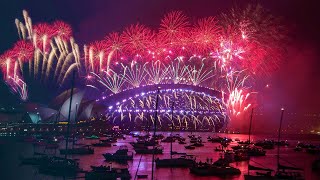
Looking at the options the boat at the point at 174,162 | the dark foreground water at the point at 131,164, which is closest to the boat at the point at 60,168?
the dark foreground water at the point at 131,164

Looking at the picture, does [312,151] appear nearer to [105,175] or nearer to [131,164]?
[131,164]

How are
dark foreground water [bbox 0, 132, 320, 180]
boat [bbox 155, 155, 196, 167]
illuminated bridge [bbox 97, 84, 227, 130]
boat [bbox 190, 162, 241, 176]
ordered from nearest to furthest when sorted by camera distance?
dark foreground water [bbox 0, 132, 320, 180] → boat [bbox 190, 162, 241, 176] → boat [bbox 155, 155, 196, 167] → illuminated bridge [bbox 97, 84, 227, 130]

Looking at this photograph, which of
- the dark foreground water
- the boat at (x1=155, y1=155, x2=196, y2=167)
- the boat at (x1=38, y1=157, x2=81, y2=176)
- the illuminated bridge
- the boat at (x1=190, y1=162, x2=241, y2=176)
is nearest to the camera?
the boat at (x1=38, y1=157, x2=81, y2=176)

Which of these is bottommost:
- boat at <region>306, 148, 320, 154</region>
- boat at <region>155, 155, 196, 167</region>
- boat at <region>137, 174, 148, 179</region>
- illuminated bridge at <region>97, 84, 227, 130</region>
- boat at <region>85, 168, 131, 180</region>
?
boat at <region>137, 174, 148, 179</region>

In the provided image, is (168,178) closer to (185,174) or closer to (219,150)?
(185,174)

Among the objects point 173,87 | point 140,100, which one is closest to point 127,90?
point 140,100

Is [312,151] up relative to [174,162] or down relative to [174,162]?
up

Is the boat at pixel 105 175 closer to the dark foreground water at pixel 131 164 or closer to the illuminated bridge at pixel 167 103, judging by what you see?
the dark foreground water at pixel 131 164

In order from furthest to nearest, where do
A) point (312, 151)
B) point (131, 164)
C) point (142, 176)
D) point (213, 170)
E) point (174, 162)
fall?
point (312, 151) → point (131, 164) → point (174, 162) → point (213, 170) → point (142, 176)

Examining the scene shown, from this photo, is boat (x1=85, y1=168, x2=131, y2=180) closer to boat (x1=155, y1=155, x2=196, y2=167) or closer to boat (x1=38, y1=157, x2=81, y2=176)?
boat (x1=38, y1=157, x2=81, y2=176)

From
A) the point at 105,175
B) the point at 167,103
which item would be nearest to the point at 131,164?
the point at 105,175

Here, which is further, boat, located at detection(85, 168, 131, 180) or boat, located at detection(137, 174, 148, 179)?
boat, located at detection(137, 174, 148, 179)

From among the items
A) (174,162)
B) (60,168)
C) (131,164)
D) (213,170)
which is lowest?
(60,168)

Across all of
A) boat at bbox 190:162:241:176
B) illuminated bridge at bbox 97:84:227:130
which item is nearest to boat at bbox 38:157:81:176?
boat at bbox 190:162:241:176
